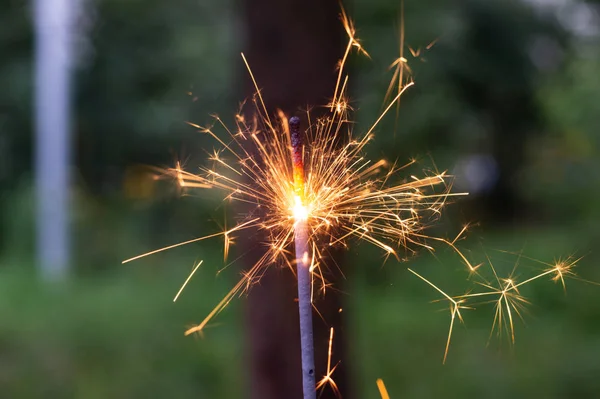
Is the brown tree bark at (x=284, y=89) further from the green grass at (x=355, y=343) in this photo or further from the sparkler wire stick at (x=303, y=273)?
the sparkler wire stick at (x=303, y=273)

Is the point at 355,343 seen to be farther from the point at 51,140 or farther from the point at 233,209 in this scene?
the point at 51,140

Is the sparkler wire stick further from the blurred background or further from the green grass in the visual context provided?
the green grass

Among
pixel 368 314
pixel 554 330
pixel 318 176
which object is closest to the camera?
pixel 318 176

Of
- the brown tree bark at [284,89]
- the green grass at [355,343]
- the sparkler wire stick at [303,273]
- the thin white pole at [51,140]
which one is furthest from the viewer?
the thin white pole at [51,140]

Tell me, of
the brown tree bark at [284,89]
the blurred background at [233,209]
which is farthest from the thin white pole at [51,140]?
the brown tree bark at [284,89]

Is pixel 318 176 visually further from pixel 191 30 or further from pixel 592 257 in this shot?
pixel 191 30

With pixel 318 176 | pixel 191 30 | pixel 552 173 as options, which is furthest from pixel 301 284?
pixel 191 30
